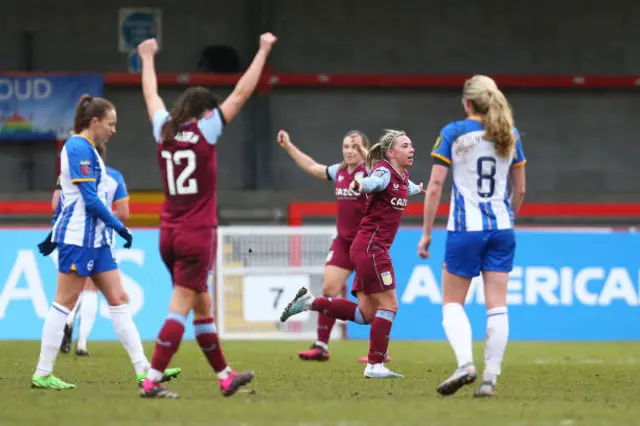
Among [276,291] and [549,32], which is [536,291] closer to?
[276,291]

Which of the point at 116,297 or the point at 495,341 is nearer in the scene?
the point at 495,341

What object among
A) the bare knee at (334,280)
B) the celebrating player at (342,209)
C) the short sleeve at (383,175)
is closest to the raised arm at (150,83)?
the short sleeve at (383,175)

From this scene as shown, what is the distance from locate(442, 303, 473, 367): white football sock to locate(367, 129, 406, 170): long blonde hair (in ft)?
5.69

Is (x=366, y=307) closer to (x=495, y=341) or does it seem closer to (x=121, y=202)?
(x=121, y=202)

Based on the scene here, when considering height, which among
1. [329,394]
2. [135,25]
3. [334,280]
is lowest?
[329,394]

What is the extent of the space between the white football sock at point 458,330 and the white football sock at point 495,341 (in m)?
0.12

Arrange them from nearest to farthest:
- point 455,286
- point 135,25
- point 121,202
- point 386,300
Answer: point 455,286 < point 386,300 < point 121,202 < point 135,25

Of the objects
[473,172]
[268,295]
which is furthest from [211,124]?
[268,295]

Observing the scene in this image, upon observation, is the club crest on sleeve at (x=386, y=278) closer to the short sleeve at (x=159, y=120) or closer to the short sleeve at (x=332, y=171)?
the short sleeve at (x=332, y=171)

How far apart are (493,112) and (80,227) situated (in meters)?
2.78

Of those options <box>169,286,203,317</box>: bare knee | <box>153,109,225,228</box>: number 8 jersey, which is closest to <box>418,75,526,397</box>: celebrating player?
<box>153,109,225,228</box>: number 8 jersey

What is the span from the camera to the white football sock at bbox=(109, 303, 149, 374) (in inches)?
364

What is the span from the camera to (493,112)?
27.1 ft

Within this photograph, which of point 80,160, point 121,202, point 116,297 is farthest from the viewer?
point 121,202
